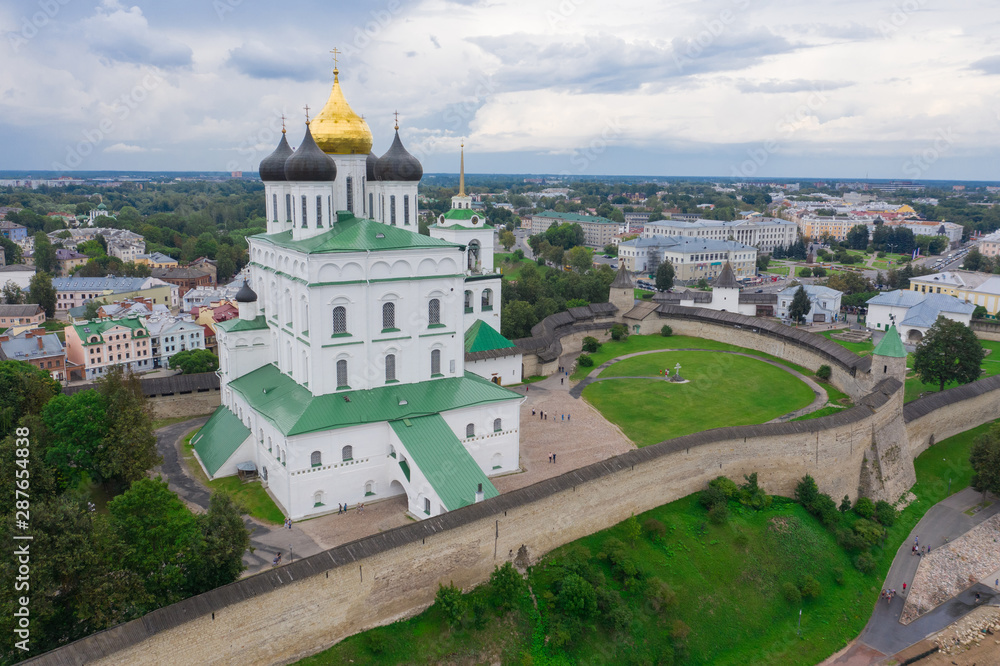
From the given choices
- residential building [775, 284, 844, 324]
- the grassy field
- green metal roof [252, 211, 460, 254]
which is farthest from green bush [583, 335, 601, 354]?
residential building [775, 284, 844, 324]

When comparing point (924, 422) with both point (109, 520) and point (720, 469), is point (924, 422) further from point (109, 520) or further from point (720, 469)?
point (109, 520)

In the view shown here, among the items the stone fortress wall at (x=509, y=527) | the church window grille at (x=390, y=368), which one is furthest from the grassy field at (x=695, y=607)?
the church window grille at (x=390, y=368)

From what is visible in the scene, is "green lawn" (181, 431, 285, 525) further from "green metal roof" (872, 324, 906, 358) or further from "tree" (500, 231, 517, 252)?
"tree" (500, 231, 517, 252)

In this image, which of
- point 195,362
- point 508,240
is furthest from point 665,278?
point 195,362

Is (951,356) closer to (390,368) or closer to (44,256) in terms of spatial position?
(390,368)

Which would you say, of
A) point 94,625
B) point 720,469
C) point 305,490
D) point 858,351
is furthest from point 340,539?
point 858,351

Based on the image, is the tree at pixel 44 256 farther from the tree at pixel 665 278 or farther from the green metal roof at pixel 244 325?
the tree at pixel 665 278
